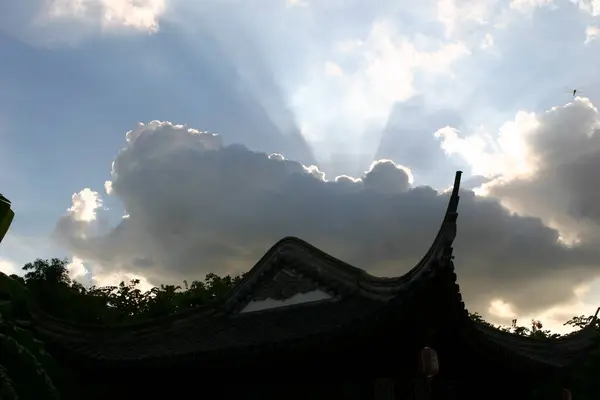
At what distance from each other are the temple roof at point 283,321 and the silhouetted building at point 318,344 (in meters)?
0.02

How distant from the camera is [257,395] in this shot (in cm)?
898

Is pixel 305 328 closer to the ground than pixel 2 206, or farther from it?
closer to the ground

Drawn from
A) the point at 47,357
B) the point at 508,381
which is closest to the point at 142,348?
the point at 47,357

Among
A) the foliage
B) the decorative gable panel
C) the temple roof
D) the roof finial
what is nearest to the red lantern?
the temple roof

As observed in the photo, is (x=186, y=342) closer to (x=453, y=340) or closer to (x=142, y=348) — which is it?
(x=142, y=348)

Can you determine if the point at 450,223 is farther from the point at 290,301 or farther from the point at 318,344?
the point at 290,301

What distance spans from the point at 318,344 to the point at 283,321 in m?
2.54

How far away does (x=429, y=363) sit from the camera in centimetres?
743

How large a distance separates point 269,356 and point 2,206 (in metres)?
3.97

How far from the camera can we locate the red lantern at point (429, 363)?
7.39 meters

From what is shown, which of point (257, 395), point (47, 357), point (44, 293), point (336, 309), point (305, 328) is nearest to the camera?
point (47, 357)

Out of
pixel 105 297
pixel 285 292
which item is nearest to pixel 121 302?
pixel 105 297

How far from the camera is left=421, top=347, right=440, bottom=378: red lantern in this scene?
7.39 meters

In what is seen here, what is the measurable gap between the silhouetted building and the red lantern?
13 mm
